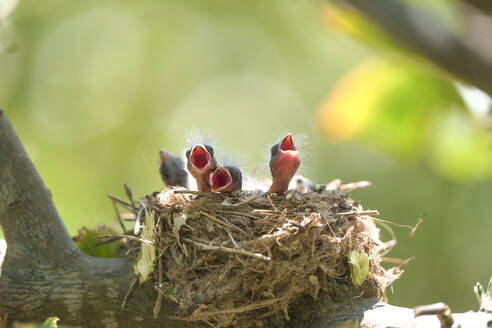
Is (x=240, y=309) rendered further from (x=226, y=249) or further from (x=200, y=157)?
(x=200, y=157)

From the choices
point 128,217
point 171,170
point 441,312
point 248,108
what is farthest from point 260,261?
point 248,108

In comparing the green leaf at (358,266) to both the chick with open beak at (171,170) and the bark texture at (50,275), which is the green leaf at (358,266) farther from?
the chick with open beak at (171,170)

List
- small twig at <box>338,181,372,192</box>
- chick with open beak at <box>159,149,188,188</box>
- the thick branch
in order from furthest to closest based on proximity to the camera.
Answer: chick with open beak at <box>159,149,188,188</box> < small twig at <box>338,181,372,192</box> < the thick branch

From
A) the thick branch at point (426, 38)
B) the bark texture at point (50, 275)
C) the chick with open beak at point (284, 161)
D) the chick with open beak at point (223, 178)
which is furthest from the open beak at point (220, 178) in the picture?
the thick branch at point (426, 38)

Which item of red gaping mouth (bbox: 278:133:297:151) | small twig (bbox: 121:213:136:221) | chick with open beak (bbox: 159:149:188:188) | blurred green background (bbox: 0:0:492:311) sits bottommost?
small twig (bbox: 121:213:136:221)

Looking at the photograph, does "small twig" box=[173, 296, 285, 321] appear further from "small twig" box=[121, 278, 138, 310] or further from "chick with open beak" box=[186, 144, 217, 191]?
"chick with open beak" box=[186, 144, 217, 191]

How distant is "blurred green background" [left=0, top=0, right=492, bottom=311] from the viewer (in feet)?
13.9

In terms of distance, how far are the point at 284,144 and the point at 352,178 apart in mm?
10167

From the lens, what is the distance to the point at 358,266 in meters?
2.35

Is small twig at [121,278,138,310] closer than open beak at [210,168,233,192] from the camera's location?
Yes

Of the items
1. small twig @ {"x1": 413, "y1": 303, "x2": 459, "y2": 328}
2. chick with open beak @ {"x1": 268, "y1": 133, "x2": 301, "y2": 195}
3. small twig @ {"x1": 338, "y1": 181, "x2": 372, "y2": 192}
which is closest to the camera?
small twig @ {"x1": 413, "y1": 303, "x2": 459, "y2": 328}

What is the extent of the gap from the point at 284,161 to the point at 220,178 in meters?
0.36

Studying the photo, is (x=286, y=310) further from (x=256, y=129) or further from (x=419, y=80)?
(x=256, y=129)

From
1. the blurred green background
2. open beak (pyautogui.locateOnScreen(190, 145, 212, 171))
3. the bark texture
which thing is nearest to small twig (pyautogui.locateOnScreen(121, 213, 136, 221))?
the blurred green background
